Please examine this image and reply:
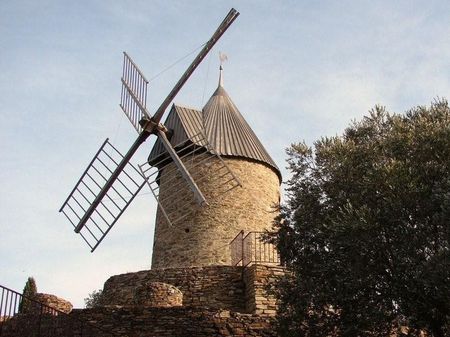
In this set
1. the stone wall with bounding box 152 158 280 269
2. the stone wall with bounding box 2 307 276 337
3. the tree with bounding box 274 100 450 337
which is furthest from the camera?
the stone wall with bounding box 152 158 280 269

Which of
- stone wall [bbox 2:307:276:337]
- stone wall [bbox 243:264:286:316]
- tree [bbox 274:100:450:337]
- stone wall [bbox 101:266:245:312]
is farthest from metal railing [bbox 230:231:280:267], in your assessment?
tree [bbox 274:100:450:337]

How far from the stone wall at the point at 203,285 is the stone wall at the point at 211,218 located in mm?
1489

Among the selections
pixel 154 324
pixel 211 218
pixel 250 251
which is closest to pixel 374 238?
pixel 154 324

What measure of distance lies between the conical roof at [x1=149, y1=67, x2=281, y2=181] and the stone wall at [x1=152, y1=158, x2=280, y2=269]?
0.30 m

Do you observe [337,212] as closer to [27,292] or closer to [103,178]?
[103,178]

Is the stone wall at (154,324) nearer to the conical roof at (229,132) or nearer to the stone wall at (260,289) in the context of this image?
the stone wall at (260,289)

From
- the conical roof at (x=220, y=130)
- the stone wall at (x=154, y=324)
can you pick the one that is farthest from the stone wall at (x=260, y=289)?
the conical roof at (x=220, y=130)

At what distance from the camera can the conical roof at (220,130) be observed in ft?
53.7

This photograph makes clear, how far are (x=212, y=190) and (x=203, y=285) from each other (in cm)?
317

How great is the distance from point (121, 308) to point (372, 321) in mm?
4746

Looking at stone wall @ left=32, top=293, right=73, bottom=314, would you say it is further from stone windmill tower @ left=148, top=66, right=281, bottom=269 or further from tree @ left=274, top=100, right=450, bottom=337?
tree @ left=274, top=100, right=450, bottom=337

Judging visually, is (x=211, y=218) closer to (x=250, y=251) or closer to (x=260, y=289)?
(x=250, y=251)

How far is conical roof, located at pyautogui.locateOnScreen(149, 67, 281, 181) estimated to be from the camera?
1638 cm

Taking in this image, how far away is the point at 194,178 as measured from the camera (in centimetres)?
1608
